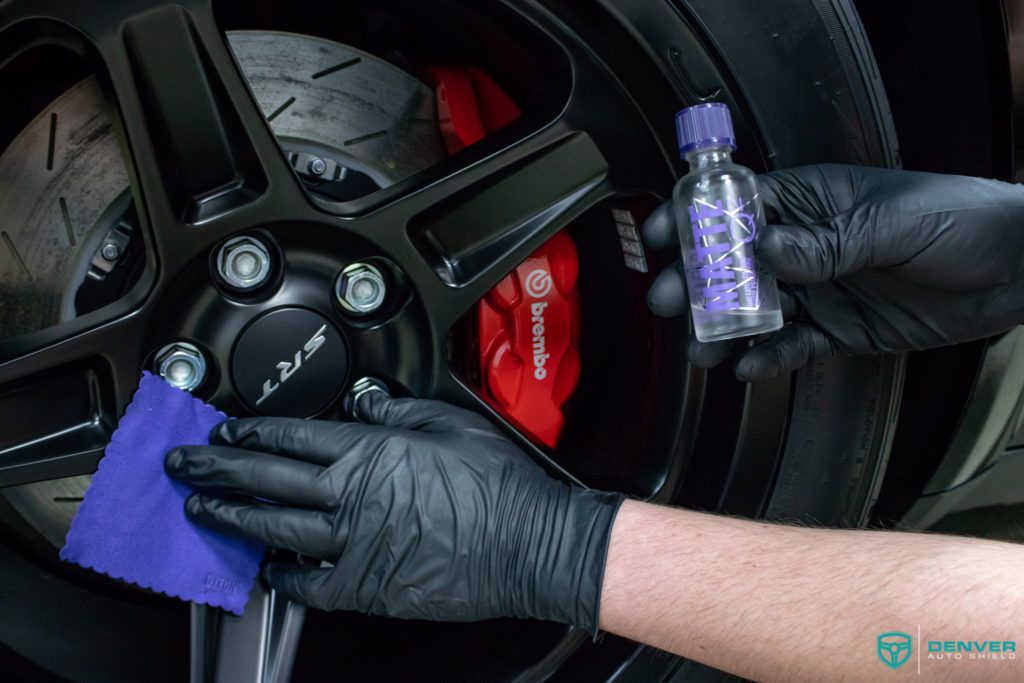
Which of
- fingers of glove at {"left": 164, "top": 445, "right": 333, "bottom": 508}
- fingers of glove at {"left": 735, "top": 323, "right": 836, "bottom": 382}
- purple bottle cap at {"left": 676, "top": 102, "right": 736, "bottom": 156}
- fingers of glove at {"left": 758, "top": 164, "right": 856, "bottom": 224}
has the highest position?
purple bottle cap at {"left": 676, "top": 102, "right": 736, "bottom": 156}

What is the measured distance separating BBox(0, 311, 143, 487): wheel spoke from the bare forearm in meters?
0.53

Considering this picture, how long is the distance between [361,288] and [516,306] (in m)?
0.21

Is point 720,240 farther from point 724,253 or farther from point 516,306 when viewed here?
point 516,306

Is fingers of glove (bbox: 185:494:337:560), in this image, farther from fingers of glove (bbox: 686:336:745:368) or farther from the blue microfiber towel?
fingers of glove (bbox: 686:336:745:368)


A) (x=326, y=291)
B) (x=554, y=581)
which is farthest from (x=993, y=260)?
(x=326, y=291)

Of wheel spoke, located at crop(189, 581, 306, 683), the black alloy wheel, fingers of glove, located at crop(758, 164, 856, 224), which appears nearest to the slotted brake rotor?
the black alloy wheel

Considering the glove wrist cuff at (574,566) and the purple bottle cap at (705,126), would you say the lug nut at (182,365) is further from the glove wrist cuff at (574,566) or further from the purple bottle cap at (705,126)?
the purple bottle cap at (705,126)

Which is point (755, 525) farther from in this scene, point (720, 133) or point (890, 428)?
point (720, 133)

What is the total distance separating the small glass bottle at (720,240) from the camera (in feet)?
3.07

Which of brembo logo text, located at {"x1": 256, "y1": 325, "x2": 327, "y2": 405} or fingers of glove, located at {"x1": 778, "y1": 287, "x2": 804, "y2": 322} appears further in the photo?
fingers of glove, located at {"x1": 778, "y1": 287, "x2": 804, "y2": 322}

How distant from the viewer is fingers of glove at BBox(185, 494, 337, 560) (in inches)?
34.7

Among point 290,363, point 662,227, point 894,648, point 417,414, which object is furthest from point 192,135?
point 894,648

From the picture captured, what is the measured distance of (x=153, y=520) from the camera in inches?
34.6

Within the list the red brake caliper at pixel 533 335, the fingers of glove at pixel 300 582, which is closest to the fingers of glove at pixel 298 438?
the fingers of glove at pixel 300 582
